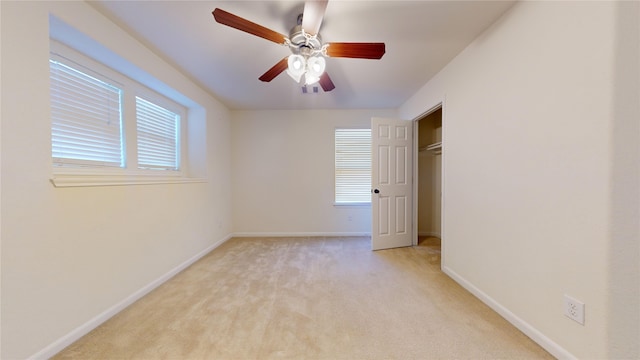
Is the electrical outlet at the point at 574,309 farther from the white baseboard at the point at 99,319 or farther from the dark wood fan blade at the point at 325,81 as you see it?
the white baseboard at the point at 99,319

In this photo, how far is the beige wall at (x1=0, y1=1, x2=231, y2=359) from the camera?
1249 mm

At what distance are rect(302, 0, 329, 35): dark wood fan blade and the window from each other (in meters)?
1.80

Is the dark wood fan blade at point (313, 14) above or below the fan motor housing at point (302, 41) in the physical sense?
below

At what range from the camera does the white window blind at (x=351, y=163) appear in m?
4.32

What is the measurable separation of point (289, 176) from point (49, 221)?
3064 mm

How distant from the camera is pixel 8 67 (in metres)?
1.25

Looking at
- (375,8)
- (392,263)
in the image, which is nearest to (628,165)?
(375,8)

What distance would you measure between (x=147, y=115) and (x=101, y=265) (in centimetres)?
163

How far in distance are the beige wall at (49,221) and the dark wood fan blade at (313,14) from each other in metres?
1.55

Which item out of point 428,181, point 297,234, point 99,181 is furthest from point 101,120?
point 428,181

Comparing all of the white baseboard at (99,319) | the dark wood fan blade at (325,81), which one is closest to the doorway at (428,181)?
the dark wood fan blade at (325,81)

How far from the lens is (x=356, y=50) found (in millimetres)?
1726

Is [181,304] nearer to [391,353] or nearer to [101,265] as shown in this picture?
[101,265]

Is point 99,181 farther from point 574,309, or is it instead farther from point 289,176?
point 574,309
